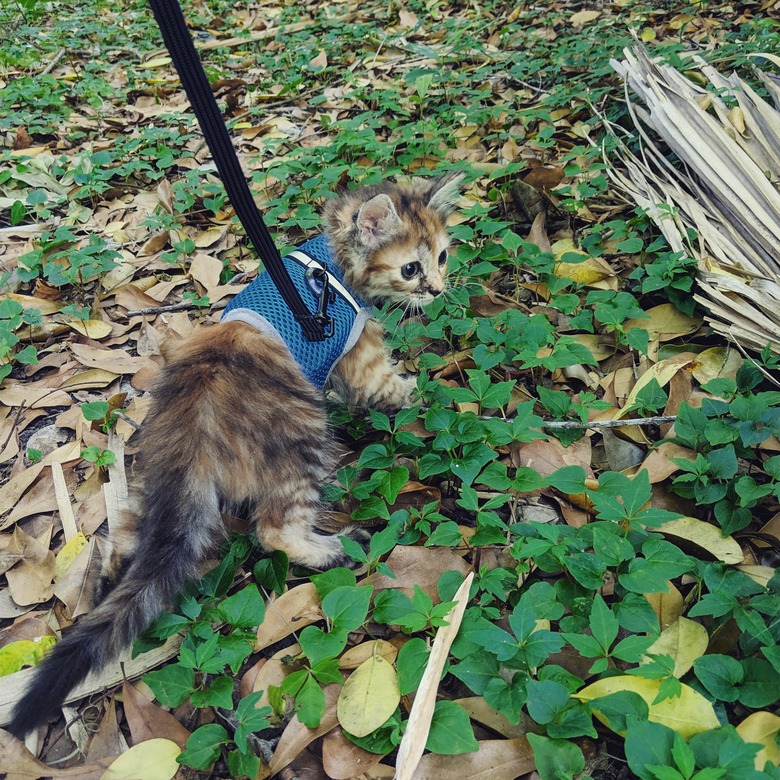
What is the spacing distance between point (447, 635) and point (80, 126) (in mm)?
5938

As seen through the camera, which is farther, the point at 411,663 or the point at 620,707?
the point at 411,663

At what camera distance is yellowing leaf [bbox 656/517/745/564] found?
77.3 inches

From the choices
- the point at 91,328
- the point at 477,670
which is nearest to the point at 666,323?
the point at 477,670

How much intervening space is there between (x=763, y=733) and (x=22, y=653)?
2.30 metres

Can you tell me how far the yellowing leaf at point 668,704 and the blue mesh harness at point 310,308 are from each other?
1.63 m

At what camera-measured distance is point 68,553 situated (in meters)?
2.46

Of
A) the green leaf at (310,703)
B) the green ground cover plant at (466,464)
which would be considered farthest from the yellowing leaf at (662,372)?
the green leaf at (310,703)

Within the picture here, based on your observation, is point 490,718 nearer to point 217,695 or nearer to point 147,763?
point 217,695

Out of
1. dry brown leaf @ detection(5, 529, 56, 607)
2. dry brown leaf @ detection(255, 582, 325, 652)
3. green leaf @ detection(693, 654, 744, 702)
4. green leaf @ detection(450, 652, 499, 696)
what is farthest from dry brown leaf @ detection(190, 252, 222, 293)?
green leaf @ detection(693, 654, 744, 702)

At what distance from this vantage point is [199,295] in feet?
12.4

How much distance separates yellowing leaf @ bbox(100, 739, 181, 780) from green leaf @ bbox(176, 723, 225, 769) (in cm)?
6

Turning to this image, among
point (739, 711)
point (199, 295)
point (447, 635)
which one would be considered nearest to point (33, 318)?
point (199, 295)

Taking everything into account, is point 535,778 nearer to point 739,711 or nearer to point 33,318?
point 739,711

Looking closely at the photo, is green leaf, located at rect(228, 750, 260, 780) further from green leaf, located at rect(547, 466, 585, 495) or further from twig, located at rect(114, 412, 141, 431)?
twig, located at rect(114, 412, 141, 431)
